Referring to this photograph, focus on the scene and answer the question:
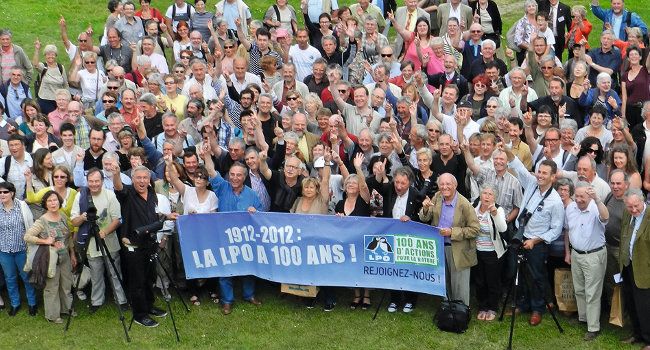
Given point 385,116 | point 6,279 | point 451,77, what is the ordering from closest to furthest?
point 6,279
point 385,116
point 451,77

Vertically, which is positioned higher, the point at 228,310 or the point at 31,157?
the point at 31,157

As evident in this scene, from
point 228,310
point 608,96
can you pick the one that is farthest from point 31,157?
point 608,96

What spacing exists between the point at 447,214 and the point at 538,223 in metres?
1.19

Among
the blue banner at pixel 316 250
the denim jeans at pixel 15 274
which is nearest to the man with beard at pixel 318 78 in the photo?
the blue banner at pixel 316 250

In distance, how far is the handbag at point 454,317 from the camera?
A: 13.9 m

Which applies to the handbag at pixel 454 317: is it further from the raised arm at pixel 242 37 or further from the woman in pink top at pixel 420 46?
the raised arm at pixel 242 37

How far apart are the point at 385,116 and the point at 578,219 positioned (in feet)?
12.5

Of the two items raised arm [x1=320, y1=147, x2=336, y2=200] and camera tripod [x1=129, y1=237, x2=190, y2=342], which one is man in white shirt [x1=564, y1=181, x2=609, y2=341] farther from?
camera tripod [x1=129, y1=237, x2=190, y2=342]

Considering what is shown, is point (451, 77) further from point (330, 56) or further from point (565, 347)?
point (565, 347)

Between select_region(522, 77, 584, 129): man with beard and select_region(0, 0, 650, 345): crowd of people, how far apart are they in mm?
38

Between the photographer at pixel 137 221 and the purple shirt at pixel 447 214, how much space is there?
3802mm

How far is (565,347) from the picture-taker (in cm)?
1362

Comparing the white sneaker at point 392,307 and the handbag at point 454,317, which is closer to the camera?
the handbag at point 454,317

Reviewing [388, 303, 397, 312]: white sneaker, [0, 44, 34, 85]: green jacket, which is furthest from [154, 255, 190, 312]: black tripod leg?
[0, 44, 34, 85]: green jacket
